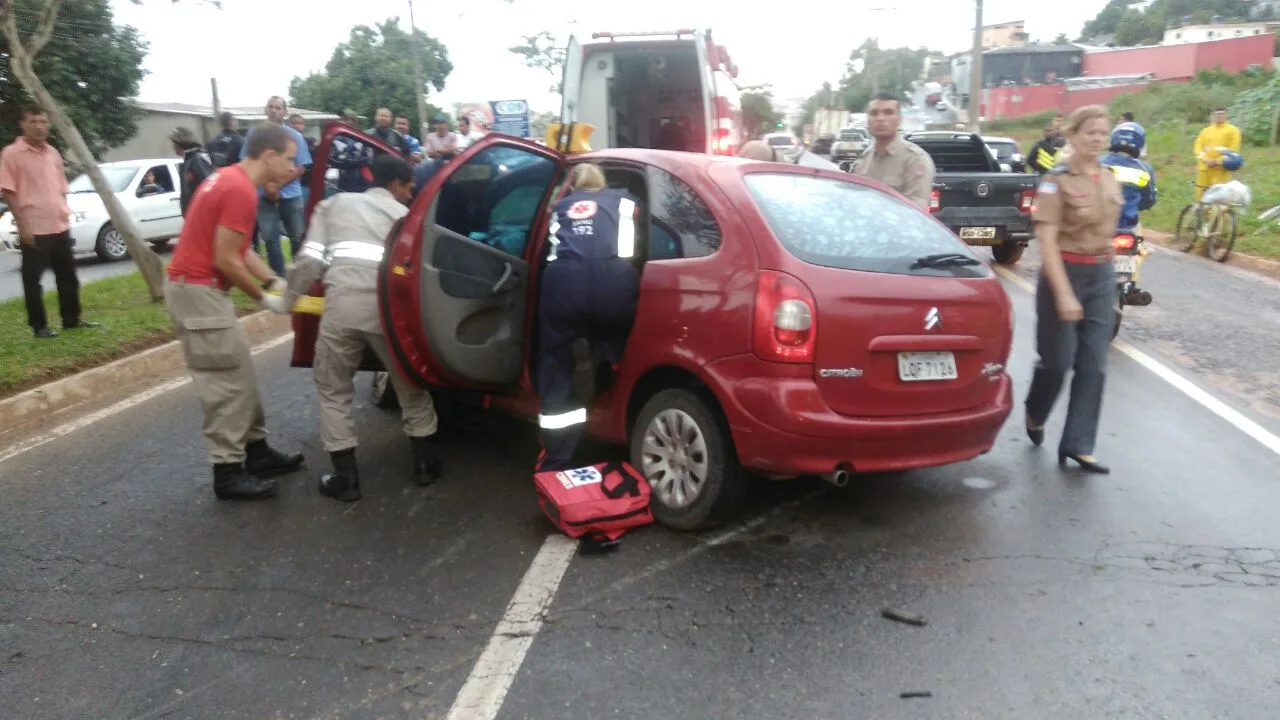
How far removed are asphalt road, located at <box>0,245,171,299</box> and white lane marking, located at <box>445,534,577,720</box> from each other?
9600mm

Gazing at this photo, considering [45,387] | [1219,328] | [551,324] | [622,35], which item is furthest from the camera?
[622,35]

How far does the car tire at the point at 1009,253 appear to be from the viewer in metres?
13.0

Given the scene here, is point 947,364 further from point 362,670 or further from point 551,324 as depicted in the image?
point 362,670

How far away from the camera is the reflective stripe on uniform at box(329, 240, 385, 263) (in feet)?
15.1

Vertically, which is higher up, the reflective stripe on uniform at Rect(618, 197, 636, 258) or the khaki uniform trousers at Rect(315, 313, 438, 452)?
the reflective stripe on uniform at Rect(618, 197, 636, 258)

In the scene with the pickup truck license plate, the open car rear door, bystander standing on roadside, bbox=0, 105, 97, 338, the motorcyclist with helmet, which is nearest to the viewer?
the open car rear door

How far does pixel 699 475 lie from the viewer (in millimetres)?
4098

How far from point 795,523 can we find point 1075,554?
1148 millimetres

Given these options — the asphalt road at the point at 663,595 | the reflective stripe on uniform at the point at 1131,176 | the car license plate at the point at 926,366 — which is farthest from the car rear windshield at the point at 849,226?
the reflective stripe on uniform at the point at 1131,176

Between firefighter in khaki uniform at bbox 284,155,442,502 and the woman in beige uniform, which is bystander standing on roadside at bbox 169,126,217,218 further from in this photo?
the woman in beige uniform

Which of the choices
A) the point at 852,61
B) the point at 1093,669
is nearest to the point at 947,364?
the point at 1093,669

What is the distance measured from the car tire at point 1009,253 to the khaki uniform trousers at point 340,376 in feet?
33.8

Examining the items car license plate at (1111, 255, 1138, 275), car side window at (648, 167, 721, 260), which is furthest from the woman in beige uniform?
car license plate at (1111, 255, 1138, 275)

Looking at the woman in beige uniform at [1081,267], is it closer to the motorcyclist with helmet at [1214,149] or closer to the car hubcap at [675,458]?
the car hubcap at [675,458]
